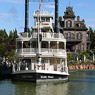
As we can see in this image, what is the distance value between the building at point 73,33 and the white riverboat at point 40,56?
4488 centimetres

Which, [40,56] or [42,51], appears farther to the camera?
[42,51]

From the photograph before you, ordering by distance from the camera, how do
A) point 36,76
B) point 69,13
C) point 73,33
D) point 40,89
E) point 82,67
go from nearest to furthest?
1. point 40,89
2. point 36,76
3. point 82,67
4. point 69,13
5. point 73,33

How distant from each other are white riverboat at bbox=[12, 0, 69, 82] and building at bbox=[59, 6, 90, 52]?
44.9 meters

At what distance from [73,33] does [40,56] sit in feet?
163

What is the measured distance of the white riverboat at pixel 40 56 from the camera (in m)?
31.8

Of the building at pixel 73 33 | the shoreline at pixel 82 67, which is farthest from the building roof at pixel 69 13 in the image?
the shoreline at pixel 82 67

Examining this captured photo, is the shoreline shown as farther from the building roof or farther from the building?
the building roof

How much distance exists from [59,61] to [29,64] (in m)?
3.80

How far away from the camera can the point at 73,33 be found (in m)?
81.8

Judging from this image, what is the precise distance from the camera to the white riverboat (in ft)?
104

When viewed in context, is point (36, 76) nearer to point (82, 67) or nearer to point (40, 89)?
point (40, 89)

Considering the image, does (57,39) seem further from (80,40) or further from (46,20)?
(80,40)

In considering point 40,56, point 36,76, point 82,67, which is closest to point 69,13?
point 82,67

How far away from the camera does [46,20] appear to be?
39.1 meters
